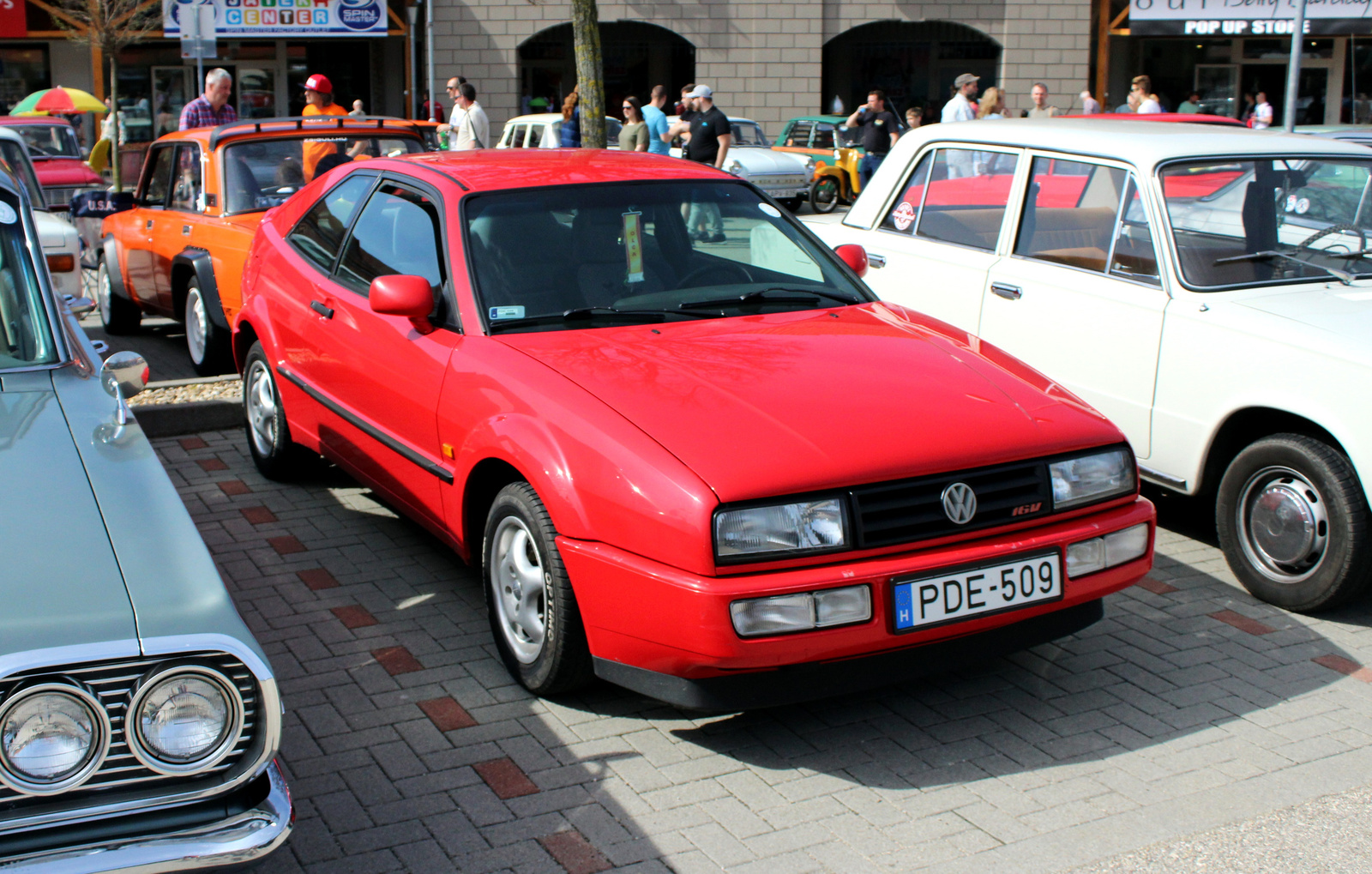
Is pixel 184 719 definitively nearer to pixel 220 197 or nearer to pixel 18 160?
pixel 220 197

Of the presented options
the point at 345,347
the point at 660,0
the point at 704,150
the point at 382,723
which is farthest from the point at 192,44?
the point at 660,0

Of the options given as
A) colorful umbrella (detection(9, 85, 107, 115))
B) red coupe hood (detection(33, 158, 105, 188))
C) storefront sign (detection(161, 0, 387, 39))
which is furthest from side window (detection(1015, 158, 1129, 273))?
storefront sign (detection(161, 0, 387, 39))

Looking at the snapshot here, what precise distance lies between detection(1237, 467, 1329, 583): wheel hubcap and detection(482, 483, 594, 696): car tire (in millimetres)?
2634

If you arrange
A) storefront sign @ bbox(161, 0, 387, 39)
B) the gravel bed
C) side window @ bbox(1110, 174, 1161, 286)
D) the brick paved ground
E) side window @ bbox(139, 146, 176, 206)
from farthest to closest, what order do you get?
storefront sign @ bbox(161, 0, 387, 39) < side window @ bbox(139, 146, 176, 206) < the gravel bed < side window @ bbox(1110, 174, 1161, 286) < the brick paved ground

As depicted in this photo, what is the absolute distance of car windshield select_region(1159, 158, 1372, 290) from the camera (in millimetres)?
5113

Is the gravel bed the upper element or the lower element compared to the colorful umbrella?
lower

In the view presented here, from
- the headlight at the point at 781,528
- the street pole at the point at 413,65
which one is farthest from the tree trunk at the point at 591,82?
the street pole at the point at 413,65

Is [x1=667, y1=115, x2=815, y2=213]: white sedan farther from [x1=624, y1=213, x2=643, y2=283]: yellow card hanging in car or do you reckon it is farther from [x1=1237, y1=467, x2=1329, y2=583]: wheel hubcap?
[x1=1237, y1=467, x2=1329, y2=583]: wheel hubcap

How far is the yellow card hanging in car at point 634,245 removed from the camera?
449 centimetres

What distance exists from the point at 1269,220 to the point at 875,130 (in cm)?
1268

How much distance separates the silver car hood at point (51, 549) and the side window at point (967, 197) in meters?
4.16

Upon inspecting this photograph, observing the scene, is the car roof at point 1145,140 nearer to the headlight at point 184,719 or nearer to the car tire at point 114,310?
the headlight at point 184,719

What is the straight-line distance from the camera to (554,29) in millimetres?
29344

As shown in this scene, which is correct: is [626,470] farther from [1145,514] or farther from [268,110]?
[268,110]
